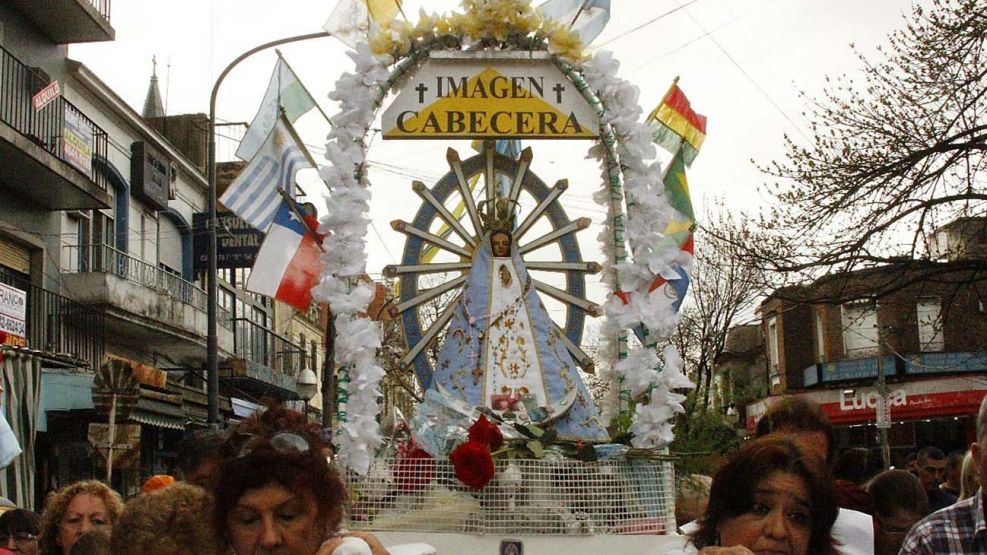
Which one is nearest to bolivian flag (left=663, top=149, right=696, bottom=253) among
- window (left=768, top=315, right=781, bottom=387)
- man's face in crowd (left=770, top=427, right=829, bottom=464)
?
man's face in crowd (left=770, top=427, right=829, bottom=464)

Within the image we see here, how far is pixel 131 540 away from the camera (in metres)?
3.42

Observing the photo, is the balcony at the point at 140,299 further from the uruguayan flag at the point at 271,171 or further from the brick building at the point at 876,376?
the brick building at the point at 876,376

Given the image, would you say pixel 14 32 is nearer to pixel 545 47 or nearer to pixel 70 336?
pixel 70 336

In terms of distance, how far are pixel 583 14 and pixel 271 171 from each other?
2.44 m

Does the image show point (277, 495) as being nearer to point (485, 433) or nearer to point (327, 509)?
point (327, 509)

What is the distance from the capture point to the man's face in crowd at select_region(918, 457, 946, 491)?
30.5 feet

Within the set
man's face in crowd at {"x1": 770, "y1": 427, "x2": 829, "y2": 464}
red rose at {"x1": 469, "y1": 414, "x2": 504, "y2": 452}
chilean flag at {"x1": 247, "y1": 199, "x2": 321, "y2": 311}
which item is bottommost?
man's face in crowd at {"x1": 770, "y1": 427, "x2": 829, "y2": 464}

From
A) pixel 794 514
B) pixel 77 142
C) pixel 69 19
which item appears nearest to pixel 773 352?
pixel 77 142

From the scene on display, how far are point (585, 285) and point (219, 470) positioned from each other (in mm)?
5846

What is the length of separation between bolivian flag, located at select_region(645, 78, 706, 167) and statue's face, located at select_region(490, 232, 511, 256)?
1.58 meters

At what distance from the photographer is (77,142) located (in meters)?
20.8

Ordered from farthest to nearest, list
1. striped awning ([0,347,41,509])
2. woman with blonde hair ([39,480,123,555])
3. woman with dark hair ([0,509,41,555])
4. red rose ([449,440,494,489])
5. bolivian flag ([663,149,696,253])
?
striped awning ([0,347,41,509])
bolivian flag ([663,149,696,253])
red rose ([449,440,494,489])
woman with dark hair ([0,509,41,555])
woman with blonde hair ([39,480,123,555])

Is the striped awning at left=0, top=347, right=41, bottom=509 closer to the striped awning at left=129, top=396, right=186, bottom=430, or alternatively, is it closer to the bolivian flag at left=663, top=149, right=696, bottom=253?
the striped awning at left=129, top=396, right=186, bottom=430

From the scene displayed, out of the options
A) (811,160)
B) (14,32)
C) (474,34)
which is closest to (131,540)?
(474,34)
